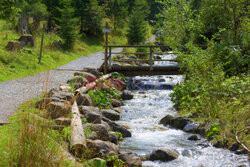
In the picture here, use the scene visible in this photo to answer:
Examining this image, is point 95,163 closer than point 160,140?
Yes

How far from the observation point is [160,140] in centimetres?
775

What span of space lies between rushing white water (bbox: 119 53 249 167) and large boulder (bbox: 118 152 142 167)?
363 millimetres

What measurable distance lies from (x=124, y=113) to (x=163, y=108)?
169cm

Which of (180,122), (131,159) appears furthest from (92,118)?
(180,122)

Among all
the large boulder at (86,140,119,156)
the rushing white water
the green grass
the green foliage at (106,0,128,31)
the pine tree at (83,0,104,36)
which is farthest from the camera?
the green foliage at (106,0,128,31)

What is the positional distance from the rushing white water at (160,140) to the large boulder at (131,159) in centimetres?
36

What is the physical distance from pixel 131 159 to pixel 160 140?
2104 mm

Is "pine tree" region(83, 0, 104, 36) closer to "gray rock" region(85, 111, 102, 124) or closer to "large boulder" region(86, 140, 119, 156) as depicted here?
"gray rock" region(85, 111, 102, 124)

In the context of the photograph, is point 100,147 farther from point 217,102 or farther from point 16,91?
point 16,91

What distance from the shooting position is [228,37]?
11.5 metres

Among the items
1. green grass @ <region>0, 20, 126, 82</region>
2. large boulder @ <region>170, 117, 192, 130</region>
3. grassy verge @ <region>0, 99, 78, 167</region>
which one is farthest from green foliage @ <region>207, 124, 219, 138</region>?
grassy verge @ <region>0, 99, 78, 167</region>

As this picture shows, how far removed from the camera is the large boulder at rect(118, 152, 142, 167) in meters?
5.72

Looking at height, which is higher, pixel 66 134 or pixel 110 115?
pixel 66 134

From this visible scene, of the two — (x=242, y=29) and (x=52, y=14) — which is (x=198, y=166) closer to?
(x=242, y=29)
